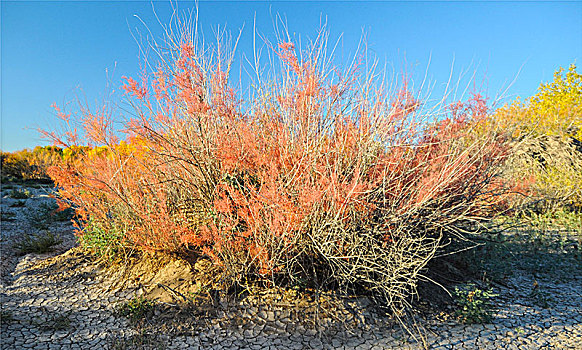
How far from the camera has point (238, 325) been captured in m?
3.08

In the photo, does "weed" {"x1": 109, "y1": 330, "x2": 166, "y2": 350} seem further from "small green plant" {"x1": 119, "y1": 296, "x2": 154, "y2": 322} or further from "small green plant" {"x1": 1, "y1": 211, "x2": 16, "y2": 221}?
"small green plant" {"x1": 1, "y1": 211, "x2": 16, "y2": 221}

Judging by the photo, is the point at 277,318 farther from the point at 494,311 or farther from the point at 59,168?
the point at 59,168

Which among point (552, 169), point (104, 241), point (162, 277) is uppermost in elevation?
point (552, 169)

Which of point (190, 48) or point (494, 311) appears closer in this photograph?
point (190, 48)

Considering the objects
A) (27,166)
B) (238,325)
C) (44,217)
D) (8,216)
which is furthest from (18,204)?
(238,325)

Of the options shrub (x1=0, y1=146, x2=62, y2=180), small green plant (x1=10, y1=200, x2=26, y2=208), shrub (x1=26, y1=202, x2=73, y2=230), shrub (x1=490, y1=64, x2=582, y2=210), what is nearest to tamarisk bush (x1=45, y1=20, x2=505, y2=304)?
→ shrub (x1=26, y1=202, x2=73, y2=230)

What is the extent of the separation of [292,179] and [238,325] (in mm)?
1335

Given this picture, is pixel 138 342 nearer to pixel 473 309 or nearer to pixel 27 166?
pixel 473 309

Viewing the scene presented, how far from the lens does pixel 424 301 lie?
3.59 meters

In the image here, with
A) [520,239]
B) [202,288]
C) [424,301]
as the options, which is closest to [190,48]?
[202,288]

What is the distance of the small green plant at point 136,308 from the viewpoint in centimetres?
324

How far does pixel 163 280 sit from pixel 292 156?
1.93 meters

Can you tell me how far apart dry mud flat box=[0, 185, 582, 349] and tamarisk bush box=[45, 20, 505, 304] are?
1.09ft

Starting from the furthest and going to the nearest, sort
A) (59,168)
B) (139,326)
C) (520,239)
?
(520,239)
(59,168)
(139,326)
